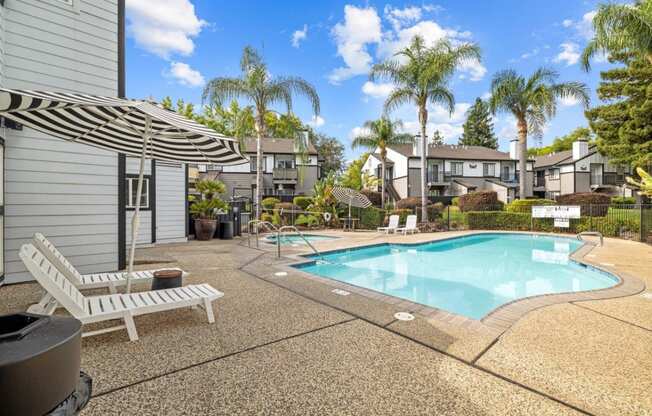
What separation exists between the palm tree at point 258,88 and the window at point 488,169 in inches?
1035

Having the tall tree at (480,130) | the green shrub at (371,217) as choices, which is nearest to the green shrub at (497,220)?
the green shrub at (371,217)

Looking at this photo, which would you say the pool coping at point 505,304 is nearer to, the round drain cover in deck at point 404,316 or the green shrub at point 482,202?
the round drain cover in deck at point 404,316

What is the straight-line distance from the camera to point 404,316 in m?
3.81

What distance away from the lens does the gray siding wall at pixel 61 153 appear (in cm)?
507

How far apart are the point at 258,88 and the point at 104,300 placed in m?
12.0

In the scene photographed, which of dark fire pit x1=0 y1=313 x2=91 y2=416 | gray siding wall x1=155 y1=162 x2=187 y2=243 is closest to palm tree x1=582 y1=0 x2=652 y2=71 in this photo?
gray siding wall x1=155 y1=162 x2=187 y2=243

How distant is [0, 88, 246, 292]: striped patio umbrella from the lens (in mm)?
2561

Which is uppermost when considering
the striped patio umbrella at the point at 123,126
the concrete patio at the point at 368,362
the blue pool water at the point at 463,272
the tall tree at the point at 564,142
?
the tall tree at the point at 564,142

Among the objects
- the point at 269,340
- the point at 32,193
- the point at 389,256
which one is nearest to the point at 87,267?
the point at 32,193

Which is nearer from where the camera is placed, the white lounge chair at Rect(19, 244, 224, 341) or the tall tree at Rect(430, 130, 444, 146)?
the white lounge chair at Rect(19, 244, 224, 341)

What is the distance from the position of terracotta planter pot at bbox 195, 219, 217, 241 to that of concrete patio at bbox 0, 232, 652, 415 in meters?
7.62

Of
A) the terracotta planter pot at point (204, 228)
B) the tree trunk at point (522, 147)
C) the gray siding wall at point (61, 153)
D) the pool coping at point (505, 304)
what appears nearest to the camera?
the pool coping at point (505, 304)

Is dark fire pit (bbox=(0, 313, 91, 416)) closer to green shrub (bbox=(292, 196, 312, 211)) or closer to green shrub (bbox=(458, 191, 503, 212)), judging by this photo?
green shrub (bbox=(292, 196, 312, 211))

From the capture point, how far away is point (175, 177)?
1165 centimetres
